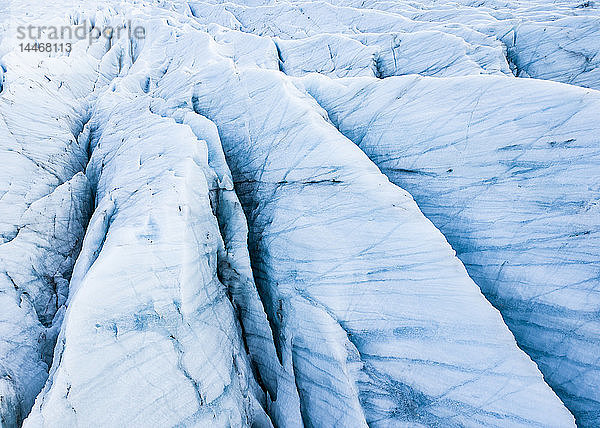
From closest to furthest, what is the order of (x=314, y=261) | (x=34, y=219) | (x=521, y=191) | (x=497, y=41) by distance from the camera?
(x=521, y=191), (x=314, y=261), (x=34, y=219), (x=497, y=41)

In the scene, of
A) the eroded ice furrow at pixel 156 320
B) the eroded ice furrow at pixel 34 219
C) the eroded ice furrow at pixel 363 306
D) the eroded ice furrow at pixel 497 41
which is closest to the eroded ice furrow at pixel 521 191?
the eroded ice furrow at pixel 363 306

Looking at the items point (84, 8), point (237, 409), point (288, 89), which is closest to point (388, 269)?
point (237, 409)

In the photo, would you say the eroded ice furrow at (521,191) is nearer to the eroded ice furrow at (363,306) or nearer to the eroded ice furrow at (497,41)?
the eroded ice furrow at (363,306)

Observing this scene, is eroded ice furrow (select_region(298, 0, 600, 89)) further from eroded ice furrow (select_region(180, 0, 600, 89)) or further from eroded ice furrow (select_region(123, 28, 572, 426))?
eroded ice furrow (select_region(123, 28, 572, 426))

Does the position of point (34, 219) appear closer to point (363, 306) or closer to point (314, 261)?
point (314, 261)

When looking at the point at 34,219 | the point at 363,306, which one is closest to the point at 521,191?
the point at 363,306

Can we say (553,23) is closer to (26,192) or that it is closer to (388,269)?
(388,269)
